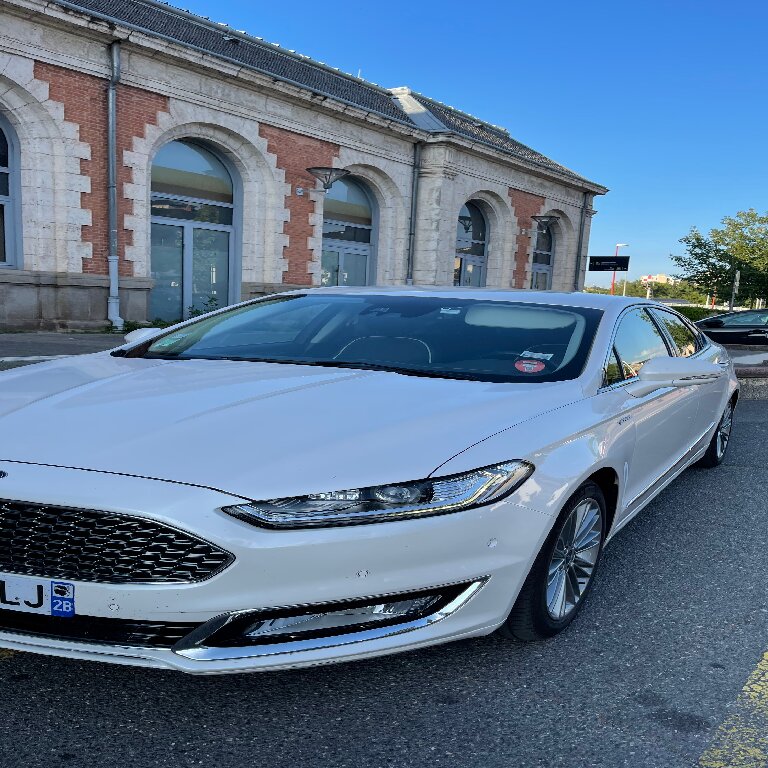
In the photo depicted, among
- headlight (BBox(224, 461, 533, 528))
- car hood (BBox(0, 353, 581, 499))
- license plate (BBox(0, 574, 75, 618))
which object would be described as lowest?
license plate (BBox(0, 574, 75, 618))

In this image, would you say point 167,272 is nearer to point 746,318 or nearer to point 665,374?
point 746,318

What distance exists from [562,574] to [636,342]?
1.50 meters

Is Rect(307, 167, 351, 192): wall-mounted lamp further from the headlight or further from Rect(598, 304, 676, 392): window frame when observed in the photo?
the headlight

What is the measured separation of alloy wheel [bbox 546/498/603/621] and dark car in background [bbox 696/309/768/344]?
1375 cm

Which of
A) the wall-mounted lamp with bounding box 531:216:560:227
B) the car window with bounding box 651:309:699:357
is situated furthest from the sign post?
the car window with bounding box 651:309:699:357

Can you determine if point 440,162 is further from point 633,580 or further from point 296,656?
point 296,656

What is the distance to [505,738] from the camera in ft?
6.81

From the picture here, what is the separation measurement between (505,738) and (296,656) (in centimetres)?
66

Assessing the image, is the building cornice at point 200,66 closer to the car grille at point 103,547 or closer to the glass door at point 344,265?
the glass door at point 344,265

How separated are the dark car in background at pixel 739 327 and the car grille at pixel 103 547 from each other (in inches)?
599

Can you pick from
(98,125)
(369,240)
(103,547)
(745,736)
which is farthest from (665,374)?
(369,240)

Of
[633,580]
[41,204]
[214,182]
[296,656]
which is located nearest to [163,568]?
[296,656]

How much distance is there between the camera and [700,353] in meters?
4.99

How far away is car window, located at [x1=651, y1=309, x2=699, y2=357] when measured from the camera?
442 centimetres
